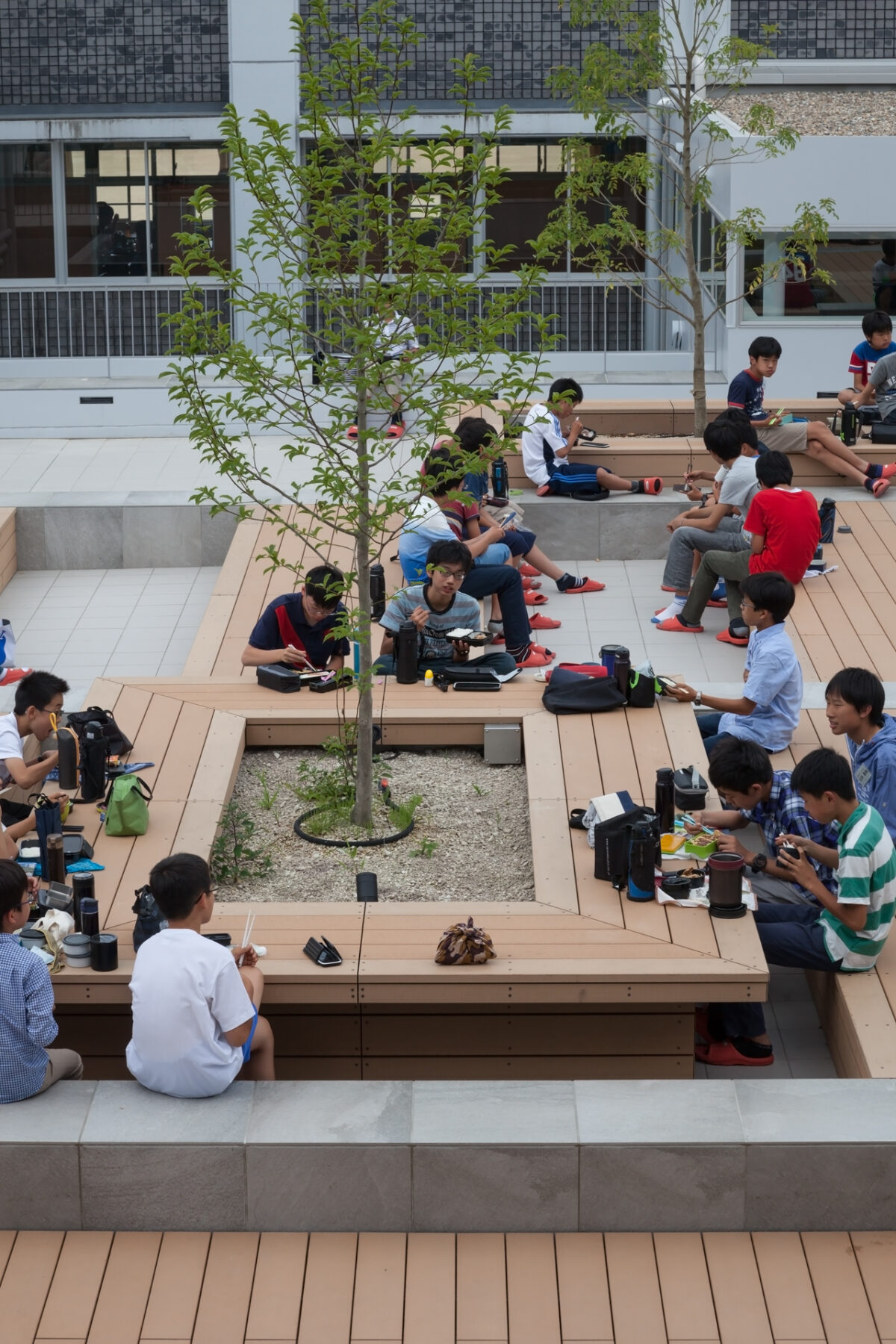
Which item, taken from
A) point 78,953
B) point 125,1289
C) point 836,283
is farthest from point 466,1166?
point 836,283

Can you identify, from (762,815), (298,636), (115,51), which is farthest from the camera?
(115,51)

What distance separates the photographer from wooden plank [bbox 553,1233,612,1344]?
4688mm

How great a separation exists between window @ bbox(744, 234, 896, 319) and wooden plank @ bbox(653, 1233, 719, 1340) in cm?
1413

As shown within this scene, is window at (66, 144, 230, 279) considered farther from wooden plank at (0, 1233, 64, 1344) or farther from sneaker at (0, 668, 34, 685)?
wooden plank at (0, 1233, 64, 1344)

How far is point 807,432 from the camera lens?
12.6 metres

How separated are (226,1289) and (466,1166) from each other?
809mm

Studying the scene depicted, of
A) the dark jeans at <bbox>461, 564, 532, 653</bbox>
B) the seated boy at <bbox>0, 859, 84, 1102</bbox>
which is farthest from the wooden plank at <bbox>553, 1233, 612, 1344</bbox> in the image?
the dark jeans at <bbox>461, 564, 532, 653</bbox>

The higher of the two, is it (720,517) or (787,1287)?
(720,517)

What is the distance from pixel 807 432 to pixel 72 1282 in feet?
30.9

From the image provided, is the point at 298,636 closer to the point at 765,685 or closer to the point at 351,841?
the point at 351,841

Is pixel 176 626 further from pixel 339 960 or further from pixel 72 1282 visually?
pixel 72 1282

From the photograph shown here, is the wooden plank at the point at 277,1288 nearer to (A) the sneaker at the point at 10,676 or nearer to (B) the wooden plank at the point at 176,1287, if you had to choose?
(B) the wooden plank at the point at 176,1287

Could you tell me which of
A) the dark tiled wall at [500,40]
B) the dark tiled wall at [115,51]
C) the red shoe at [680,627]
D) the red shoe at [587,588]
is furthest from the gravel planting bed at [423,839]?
the dark tiled wall at [115,51]

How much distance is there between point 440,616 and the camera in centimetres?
862
